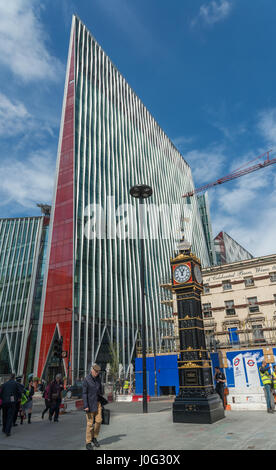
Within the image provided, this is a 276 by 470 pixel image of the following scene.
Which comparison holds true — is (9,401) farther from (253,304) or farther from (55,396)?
(253,304)

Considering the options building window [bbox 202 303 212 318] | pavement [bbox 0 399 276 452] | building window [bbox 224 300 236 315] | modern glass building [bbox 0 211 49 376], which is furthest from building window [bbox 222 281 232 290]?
modern glass building [bbox 0 211 49 376]

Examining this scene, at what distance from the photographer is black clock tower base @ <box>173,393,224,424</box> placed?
412 inches

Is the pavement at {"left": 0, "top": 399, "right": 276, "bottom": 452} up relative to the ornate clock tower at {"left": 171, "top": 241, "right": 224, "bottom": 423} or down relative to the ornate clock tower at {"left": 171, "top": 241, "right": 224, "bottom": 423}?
down

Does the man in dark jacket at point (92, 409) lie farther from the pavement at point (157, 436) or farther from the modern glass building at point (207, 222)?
the modern glass building at point (207, 222)

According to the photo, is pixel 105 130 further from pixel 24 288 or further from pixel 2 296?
pixel 2 296

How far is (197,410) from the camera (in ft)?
35.2

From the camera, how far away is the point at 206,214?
107 m

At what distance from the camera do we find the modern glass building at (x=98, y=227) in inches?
1730

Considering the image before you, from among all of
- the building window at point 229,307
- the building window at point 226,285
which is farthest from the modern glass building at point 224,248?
the building window at point 229,307

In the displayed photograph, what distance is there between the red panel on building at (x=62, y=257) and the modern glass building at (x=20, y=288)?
40.9 feet

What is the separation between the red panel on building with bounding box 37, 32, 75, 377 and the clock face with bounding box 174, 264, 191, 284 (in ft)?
101

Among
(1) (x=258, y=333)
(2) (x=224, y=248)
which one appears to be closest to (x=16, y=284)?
(1) (x=258, y=333)

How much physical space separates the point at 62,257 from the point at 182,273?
34830 mm

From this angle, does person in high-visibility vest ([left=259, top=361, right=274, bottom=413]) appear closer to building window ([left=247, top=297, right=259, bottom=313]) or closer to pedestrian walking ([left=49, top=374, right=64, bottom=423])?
pedestrian walking ([left=49, top=374, right=64, bottom=423])
